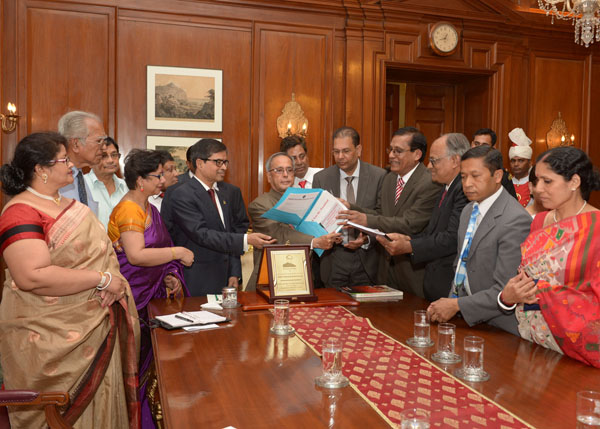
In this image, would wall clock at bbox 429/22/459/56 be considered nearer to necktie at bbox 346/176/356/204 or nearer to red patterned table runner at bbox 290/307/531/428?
necktie at bbox 346/176/356/204

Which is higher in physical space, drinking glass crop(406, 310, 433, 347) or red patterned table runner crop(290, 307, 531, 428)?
drinking glass crop(406, 310, 433, 347)

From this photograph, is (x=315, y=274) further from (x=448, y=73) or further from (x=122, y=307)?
(x=448, y=73)

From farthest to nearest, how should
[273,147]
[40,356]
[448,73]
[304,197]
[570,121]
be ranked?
[570,121] → [448,73] → [273,147] → [304,197] → [40,356]

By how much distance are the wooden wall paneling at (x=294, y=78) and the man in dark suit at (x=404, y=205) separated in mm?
2596

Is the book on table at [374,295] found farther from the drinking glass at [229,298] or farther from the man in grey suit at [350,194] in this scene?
A: the drinking glass at [229,298]

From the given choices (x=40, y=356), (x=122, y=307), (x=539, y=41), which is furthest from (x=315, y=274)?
(x=539, y=41)

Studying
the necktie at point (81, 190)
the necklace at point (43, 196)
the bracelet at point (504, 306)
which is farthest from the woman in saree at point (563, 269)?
the necktie at point (81, 190)

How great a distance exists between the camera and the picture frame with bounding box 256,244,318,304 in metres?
2.89

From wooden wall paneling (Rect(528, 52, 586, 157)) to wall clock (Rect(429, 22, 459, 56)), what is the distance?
1.41 m

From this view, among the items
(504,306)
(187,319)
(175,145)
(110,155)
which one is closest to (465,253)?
(504,306)

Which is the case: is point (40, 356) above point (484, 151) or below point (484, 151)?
below

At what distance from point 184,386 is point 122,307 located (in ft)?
3.62

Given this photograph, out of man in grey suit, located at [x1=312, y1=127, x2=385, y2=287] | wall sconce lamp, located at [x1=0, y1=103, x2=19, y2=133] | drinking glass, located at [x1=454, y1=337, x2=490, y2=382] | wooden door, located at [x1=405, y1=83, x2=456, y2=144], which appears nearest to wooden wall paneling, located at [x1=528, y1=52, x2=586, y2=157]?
wooden door, located at [x1=405, y1=83, x2=456, y2=144]

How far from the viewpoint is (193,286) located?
11.6 feet
